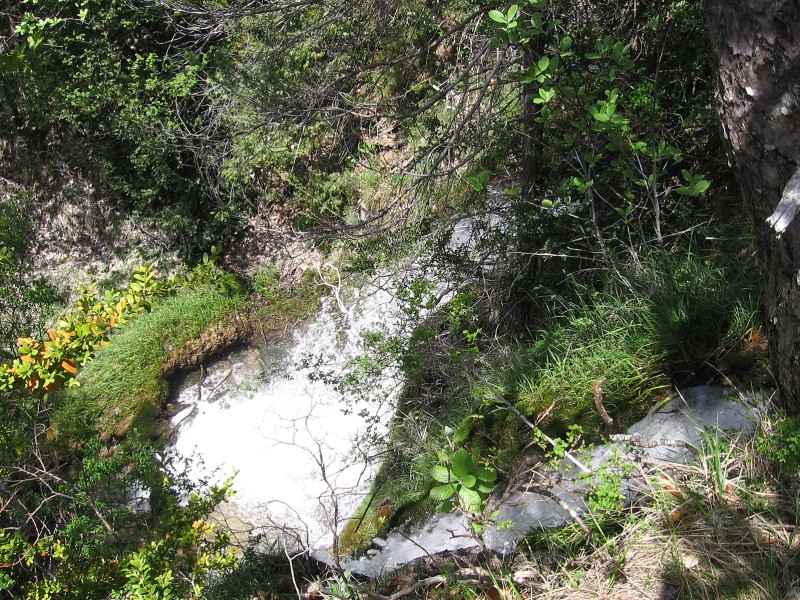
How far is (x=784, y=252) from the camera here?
88.7 inches

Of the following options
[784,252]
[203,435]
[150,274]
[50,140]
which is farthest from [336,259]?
[784,252]

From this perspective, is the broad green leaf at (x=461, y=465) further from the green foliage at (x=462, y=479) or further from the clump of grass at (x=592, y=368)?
the clump of grass at (x=592, y=368)

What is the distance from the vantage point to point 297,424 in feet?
21.0

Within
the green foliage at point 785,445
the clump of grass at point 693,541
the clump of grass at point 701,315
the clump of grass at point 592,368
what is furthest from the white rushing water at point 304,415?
the green foliage at point 785,445

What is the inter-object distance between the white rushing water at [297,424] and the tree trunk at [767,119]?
3.10m

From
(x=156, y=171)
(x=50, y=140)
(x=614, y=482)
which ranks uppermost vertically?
(x=50, y=140)

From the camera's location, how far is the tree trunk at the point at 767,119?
2113 mm

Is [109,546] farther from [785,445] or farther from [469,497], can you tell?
[785,445]

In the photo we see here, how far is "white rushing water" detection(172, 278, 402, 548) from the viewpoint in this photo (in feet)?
17.8

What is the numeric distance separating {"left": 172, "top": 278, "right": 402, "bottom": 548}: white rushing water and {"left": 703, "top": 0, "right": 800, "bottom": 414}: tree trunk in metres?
3.10

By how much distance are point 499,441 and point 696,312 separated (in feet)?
4.23

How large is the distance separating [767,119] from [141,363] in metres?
6.73

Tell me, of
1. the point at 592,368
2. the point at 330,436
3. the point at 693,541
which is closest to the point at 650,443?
the point at 693,541

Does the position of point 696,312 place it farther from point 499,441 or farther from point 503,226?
point 503,226
